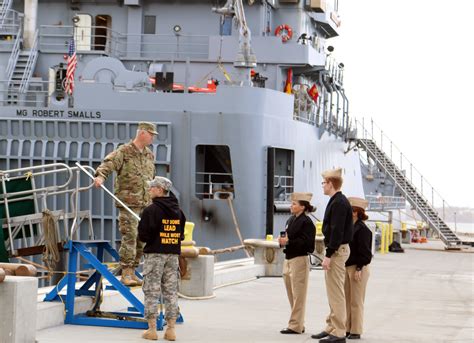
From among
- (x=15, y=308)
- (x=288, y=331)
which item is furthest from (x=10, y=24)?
(x=15, y=308)

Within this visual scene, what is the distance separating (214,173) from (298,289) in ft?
42.1

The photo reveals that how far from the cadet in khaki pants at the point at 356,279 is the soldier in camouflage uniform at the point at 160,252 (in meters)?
1.85

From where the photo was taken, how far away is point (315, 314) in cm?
1295

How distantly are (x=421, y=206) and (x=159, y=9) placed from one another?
1534 cm

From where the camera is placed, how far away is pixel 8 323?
848 cm

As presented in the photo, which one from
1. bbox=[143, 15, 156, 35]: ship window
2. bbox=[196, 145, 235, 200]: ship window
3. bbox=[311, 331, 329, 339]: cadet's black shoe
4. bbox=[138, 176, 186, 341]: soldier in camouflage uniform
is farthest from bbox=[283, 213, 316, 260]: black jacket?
bbox=[143, 15, 156, 35]: ship window

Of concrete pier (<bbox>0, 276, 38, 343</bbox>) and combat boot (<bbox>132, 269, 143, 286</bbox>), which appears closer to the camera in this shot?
concrete pier (<bbox>0, 276, 38, 343</bbox>)

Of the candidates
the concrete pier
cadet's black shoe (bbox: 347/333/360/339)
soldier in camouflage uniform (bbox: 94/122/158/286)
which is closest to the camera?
the concrete pier

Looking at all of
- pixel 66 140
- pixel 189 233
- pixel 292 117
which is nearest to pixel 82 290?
pixel 189 233

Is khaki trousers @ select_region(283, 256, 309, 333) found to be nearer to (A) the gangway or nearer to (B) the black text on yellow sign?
(B) the black text on yellow sign

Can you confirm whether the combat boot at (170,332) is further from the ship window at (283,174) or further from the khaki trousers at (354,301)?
the ship window at (283,174)

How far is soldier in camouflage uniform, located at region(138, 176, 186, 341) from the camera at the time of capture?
381 inches

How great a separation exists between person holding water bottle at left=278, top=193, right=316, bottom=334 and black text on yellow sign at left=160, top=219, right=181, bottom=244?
1.35m

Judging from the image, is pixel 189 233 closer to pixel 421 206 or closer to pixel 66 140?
pixel 66 140
